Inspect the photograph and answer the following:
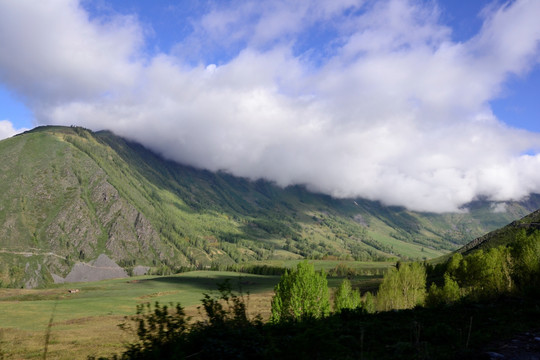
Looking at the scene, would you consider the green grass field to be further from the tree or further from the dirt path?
the tree

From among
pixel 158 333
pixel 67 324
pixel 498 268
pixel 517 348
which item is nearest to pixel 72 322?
pixel 67 324

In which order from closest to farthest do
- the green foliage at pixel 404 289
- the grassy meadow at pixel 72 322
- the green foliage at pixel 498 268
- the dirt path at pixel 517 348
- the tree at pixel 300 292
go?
the dirt path at pixel 517 348, the grassy meadow at pixel 72 322, the tree at pixel 300 292, the green foliage at pixel 498 268, the green foliage at pixel 404 289

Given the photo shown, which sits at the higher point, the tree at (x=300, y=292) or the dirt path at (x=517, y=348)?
the dirt path at (x=517, y=348)

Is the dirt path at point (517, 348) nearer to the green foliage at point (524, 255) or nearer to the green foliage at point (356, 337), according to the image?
the green foliage at point (356, 337)

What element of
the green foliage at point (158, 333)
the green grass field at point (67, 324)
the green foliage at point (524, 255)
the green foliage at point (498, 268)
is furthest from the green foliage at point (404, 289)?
the green foliage at point (158, 333)

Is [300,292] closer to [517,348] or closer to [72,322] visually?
[517,348]

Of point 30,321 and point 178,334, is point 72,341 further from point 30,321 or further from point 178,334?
point 30,321

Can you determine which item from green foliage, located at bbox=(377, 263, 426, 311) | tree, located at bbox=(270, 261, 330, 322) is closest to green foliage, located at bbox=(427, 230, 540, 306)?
green foliage, located at bbox=(377, 263, 426, 311)

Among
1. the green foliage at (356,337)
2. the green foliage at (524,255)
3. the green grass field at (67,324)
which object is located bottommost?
the green grass field at (67,324)

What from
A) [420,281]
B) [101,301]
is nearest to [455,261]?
[420,281]

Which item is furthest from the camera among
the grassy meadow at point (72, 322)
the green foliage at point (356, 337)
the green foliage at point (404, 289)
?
the green foliage at point (404, 289)

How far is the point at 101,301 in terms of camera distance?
145875mm

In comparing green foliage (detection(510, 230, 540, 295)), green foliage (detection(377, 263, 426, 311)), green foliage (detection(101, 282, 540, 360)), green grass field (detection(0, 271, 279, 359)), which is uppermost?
green foliage (detection(510, 230, 540, 295))

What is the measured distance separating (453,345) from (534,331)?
3.95 metres
